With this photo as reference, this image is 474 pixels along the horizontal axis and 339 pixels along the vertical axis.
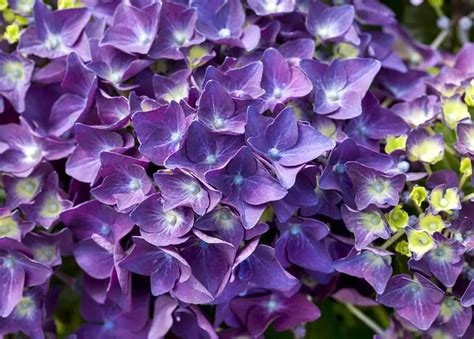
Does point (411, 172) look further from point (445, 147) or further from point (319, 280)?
point (319, 280)

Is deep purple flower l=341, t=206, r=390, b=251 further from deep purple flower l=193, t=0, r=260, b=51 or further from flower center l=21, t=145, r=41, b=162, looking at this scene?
flower center l=21, t=145, r=41, b=162

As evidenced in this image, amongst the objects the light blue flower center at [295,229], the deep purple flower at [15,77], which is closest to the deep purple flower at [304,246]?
the light blue flower center at [295,229]

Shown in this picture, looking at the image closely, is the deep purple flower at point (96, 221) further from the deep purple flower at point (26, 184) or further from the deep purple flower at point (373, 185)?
the deep purple flower at point (373, 185)

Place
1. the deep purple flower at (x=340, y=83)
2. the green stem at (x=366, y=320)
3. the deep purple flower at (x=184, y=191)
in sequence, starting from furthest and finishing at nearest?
the green stem at (x=366, y=320) < the deep purple flower at (x=340, y=83) < the deep purple flower at (x=184, y=191)

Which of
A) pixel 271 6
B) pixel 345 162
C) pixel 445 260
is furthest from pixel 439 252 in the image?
pixel 271 6

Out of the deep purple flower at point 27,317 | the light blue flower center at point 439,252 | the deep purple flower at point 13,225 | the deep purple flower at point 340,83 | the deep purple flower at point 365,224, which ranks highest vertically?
the deep purple flower at point 340,83

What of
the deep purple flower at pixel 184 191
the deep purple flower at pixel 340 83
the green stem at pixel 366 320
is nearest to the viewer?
the deep purple flower at pixel 184 191

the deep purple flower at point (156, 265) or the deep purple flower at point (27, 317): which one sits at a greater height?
the deep purple flower at point (156, 265)
